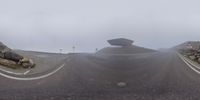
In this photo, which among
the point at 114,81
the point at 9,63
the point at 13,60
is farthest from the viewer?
the point at 13,60

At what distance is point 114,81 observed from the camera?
428 inches

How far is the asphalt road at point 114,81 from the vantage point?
31.9ft

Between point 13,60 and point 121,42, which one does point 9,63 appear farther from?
point 121,42

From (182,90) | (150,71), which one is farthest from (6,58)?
(182,90)

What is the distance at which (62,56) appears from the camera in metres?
12.2

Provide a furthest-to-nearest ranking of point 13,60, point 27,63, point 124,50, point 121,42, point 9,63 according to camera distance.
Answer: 1. point 121,42
2. point 124,50
3. point 27,63
4. point 13,60
5. point 9,63

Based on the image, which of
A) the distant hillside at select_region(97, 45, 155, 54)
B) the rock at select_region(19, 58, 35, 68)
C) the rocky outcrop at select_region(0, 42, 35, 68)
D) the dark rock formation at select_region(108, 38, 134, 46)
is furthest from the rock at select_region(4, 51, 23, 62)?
the dark rock formation at select_region(108, 38, 134, 46)

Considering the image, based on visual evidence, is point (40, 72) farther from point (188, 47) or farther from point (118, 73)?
point (188, 47)

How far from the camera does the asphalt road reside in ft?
31.9

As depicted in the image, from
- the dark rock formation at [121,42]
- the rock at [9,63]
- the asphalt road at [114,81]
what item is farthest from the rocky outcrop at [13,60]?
the dark rock formation at [121,42]

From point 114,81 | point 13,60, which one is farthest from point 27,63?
point 114,81

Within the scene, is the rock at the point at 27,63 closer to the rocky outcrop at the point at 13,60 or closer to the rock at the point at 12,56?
the rocky outcrop at the point at 13,60

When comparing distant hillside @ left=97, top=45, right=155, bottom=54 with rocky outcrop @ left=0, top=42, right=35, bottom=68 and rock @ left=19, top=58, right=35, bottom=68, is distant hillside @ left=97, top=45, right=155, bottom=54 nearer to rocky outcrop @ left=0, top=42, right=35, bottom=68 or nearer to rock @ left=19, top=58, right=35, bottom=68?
rock @ left=19, top=58, right=35, bottom=68

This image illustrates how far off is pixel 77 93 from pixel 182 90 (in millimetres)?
2825
